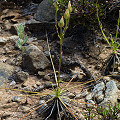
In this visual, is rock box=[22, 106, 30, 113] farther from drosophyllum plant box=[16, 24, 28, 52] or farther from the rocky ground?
drosophyllum plant box=[16, 24, 28, 52]

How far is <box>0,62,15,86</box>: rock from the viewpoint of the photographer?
3088 mm

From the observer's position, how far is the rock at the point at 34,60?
131 inches

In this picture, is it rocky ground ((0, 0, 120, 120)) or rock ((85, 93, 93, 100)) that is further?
rock ((85, 93, 93, 100))

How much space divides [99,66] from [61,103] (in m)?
1.53

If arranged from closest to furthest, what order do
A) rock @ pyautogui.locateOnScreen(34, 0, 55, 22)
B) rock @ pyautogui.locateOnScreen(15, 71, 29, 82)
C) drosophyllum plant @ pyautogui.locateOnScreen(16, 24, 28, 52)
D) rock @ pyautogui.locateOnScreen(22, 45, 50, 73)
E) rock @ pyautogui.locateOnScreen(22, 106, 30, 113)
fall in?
rock @ pyautogui.locateOnScreen(22, 106, 30, 113) < rock @ pyautogui.locateOnScreen(15, 71, 29, 82) < rock @ pyautogui.locateOnScreen(22, 45, 50, 73) < drosophyllum plant @ pyautogui.locateOnScreen(16, 24, 28, 52) < rock @ pyautogui.locateOnScreen(34, 0, 55, 22)

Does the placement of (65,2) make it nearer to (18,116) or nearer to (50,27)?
(50,27)

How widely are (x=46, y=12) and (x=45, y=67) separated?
244 cm

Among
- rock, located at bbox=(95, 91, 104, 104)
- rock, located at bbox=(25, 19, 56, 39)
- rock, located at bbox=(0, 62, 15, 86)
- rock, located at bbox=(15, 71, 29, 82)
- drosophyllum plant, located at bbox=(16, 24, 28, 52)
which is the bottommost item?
rock, located at bbox=(95, 91, 104, 104)

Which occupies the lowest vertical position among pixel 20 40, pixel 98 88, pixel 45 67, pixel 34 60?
pixel 98 88

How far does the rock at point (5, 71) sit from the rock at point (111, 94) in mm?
2031

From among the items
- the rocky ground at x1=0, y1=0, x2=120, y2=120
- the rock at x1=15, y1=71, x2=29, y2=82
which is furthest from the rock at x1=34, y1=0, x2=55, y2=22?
the rock at x1=15, y1=71, x2=29, y2=82

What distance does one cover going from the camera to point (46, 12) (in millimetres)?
5027

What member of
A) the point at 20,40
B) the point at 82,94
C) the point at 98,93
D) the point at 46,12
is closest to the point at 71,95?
the point at 82,94

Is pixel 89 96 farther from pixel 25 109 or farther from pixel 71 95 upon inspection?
pixel 25 109
